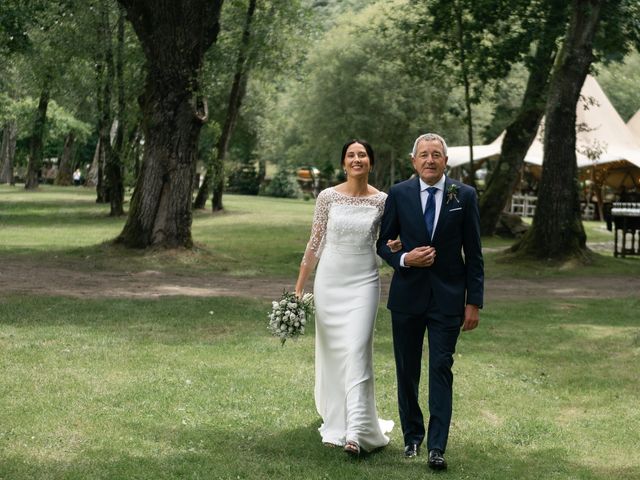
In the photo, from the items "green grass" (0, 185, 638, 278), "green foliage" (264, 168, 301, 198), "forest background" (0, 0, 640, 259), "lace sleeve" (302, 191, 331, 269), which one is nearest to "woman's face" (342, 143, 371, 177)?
"lace sleeve" (302, 191, 331, 269)

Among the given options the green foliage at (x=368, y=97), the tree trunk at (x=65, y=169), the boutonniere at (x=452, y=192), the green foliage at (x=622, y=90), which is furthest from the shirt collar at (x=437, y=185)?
the tree trunk at (x=65, y=169)

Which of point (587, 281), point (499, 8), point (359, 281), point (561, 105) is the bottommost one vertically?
point (587, 281)

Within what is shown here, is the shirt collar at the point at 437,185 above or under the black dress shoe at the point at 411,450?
above

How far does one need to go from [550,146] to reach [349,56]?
1254 inches

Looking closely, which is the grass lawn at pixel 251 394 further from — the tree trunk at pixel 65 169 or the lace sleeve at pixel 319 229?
the tree trunk at pixel 65 169

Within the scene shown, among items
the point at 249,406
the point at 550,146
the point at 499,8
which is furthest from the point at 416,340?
the point at 499,8

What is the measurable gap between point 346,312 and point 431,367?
830 mm

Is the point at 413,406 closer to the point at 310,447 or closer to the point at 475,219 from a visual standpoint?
the point at 310,447

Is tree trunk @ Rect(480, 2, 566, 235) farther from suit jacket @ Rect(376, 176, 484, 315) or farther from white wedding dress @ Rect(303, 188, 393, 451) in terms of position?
suit jacket @ Rect(376, 176, 484, 315)

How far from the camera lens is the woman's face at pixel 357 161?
A: 7844mm

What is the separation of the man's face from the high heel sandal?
1.81m

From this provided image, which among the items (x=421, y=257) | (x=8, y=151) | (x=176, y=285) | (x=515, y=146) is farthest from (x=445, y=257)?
(x=8, y=151)

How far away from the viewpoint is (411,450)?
297 inches

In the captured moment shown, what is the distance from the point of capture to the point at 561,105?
77.8ft
